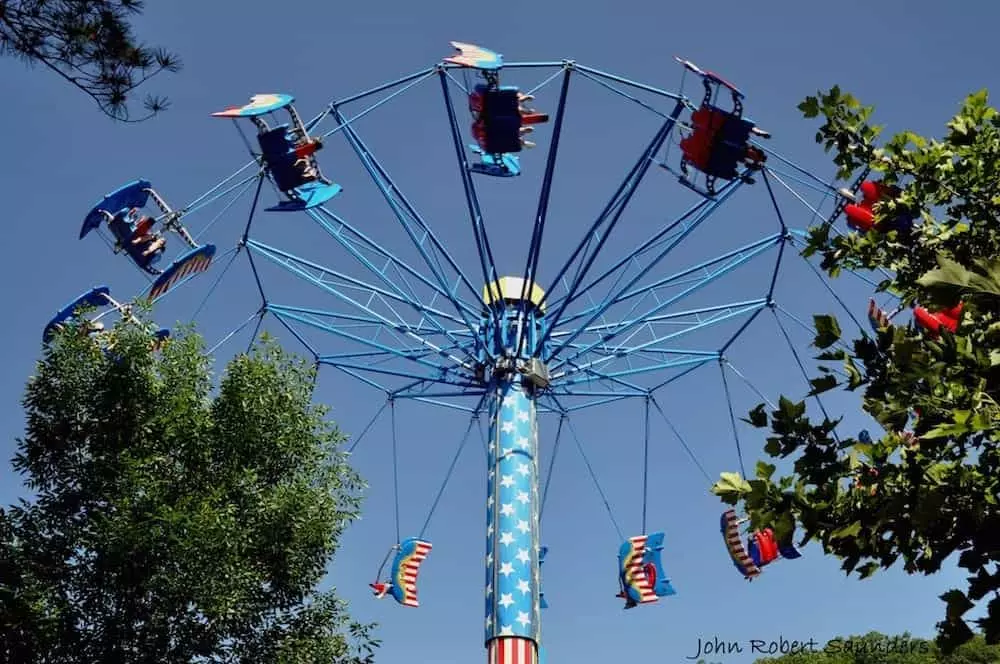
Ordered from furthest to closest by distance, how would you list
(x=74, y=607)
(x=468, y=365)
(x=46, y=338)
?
1. (x=468, y=365)
2. (x=46, y=338)
3. (x=74, y=607)

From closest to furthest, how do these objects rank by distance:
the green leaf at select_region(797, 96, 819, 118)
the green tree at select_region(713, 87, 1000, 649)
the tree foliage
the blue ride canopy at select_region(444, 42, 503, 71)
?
the green tree at select_region(713, 87, 1000, 649), the green leaf at select_region(797, 96, 819, 118), the blue ride canopy at select_region(444, 42, 503, 71), the tree foliage

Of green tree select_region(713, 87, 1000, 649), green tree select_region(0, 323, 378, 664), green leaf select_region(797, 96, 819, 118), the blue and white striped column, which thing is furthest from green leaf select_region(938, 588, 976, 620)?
the blue and white striped column

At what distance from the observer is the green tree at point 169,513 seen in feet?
44.4

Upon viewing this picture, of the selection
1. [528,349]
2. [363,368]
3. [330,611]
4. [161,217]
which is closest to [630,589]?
[528,349]

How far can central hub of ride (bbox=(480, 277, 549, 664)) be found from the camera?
1950 cm

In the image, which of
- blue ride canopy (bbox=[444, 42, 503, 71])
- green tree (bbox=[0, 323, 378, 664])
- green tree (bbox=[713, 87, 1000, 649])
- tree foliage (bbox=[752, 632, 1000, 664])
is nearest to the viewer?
green tree (bbox=[713, 87, 1000, 649])

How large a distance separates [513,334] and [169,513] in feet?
34.2

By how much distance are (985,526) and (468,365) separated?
16.9 metres

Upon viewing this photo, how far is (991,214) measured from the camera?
8156mm

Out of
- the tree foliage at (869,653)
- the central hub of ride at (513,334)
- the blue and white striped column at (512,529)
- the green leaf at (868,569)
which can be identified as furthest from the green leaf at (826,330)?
the tree foliage at (869,653)

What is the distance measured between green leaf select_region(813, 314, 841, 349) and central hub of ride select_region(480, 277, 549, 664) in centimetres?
1352

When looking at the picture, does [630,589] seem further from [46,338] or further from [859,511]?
[859,511]

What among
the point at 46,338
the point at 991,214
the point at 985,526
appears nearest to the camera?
the point at 985,526

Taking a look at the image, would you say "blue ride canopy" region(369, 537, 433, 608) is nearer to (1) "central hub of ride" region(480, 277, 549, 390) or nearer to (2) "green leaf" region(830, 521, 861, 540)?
(1) "central hub of ride" region(480, 277, 549, 390)
